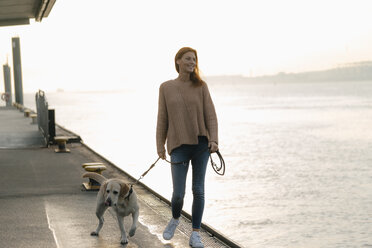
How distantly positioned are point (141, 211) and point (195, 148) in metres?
2.51

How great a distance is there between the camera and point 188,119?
5340 millimetres

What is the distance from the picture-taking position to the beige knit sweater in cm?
532

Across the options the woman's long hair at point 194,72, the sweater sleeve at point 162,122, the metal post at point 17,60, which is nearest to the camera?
the woman's long hair at point 194,72

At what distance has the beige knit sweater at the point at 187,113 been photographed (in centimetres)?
532

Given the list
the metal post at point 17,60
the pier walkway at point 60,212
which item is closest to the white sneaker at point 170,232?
the pier walkway at point 60,212

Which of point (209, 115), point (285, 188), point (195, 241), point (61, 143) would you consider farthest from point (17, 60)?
point (209, 115)

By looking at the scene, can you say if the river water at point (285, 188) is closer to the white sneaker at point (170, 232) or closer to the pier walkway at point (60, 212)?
the pier walkway at point (60, 212)

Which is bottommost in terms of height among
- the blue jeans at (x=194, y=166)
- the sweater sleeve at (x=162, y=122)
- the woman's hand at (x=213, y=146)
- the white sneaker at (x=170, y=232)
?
the white sneaker at (x=170, y=232)

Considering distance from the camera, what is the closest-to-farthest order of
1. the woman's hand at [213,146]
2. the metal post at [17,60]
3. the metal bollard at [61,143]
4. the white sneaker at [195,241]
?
the woman's hand at [213,146]
the white sneaker at [195,241]
the metal bollard at [61,143]
the metal post at [17,60]

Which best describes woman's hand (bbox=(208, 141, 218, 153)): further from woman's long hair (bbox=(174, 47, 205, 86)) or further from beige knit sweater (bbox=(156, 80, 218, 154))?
Answer: woman's long hair (bbox=(174, 47, 205, 86))

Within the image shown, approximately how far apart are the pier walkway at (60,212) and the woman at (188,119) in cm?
94

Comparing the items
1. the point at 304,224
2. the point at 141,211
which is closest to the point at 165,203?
the point at 141,211

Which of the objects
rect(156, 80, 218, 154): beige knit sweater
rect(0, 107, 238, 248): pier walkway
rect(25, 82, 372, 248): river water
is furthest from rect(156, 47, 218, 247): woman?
rect(25, 82, 372, 248): river water

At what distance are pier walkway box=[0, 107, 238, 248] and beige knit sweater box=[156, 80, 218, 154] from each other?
1227mm
